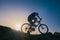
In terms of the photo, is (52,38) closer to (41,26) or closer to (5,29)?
(41,26)

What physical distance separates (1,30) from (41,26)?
4.92m

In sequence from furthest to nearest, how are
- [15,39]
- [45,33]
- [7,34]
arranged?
[45,33] < [7,34] < [15,39]

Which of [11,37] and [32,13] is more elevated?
[32,13]

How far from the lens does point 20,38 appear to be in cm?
1805

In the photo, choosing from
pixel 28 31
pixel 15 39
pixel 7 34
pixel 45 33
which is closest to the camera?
pixel 15 39

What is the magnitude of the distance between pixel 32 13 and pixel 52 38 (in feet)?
13.5

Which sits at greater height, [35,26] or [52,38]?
[35,26]

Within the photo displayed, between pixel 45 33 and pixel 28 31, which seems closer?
pixel 45 33

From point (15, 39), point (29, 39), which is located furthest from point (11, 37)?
point (29, 39)

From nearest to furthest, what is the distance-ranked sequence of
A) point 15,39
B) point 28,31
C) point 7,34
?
point 15,39 < point 7,34 < point 28,31

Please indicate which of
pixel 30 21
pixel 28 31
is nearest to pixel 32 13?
pixel 30 21

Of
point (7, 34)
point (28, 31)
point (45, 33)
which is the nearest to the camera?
point (7, 34)

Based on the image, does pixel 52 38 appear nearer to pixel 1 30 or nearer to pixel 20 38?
pixel 20 38

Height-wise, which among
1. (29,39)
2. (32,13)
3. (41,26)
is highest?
(32,13)
